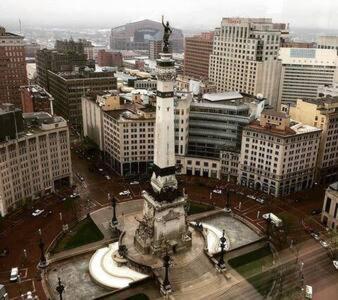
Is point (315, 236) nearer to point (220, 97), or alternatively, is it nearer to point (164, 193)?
point (164, 193)

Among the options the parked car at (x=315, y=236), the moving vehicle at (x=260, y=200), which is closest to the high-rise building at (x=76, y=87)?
the moving vehicle at (x=260, y=200)

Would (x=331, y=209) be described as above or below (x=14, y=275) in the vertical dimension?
above

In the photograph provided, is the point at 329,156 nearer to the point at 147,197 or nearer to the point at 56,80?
the point at 147,197

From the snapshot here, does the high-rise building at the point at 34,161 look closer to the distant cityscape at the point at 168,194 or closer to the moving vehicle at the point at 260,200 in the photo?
the distant cityscape at the point at 168,194

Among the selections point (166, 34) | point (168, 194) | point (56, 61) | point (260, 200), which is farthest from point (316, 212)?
point (56, 61)

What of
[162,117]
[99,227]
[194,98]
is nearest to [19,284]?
[99,227]

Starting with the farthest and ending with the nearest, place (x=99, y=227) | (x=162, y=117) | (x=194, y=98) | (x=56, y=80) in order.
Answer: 1. (x=56, y=80)
2. (x=194, y=98)
3. (x=99, y=227)
4. (x=162, y=117)
